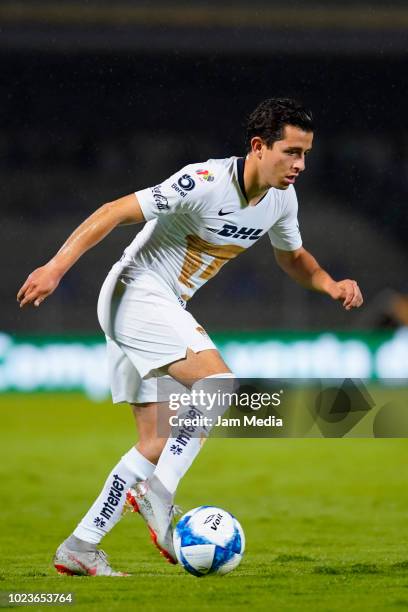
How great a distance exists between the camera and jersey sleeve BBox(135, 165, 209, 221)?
159 inches

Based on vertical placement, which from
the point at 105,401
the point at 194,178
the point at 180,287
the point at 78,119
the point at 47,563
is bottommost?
the point at 105,401

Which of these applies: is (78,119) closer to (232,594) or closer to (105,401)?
(105,401)

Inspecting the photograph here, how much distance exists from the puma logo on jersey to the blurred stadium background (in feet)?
28.0

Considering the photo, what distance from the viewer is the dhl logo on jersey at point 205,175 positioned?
414 cm

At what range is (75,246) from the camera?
12.5 feet

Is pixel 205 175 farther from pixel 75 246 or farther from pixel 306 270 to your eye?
pixel 306 270

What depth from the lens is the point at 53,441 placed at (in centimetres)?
1042

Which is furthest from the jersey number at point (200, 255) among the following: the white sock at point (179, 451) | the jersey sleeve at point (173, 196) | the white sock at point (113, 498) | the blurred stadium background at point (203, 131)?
the blurred stadium background at point (203, 131)

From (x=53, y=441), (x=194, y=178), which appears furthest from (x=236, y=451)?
(x=194, y=178)

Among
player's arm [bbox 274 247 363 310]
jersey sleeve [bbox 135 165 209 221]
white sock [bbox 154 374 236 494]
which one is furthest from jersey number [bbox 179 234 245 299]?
white sock [bbox 154 374 236 494]

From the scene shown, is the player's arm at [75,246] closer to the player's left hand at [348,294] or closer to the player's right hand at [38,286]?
the player's right hand at [38,286]

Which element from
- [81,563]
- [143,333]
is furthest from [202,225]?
[81,563]

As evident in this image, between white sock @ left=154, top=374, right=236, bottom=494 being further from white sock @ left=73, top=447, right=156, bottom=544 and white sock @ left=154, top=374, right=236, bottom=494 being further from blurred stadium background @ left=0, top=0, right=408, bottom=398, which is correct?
blurred stadium background @ left=0, top=0, right=408, bottom=398

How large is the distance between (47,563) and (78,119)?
12.0 meters
